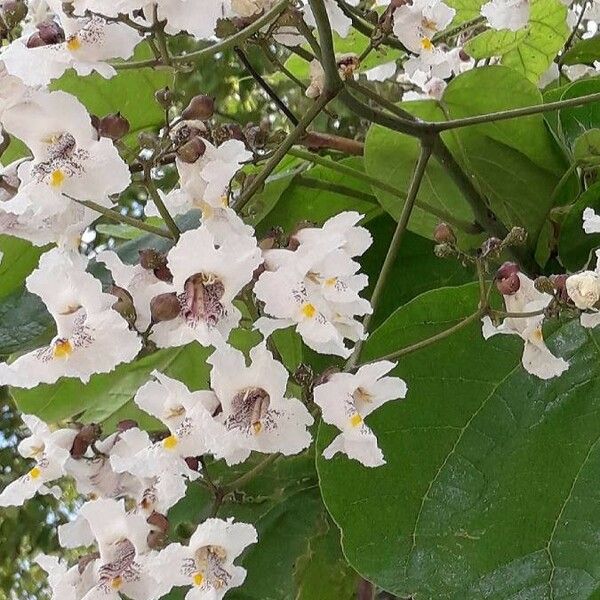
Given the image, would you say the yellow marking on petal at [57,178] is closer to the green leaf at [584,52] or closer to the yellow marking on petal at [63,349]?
the yellow marking on petal at [63,349]

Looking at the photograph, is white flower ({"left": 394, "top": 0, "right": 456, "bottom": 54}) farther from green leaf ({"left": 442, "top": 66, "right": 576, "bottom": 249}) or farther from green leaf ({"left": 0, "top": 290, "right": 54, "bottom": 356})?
green leaf ({"left": 0, "top": 290, "right": 54, "bottom": 356})

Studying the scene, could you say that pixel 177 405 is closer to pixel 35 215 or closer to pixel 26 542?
pixel 35 215

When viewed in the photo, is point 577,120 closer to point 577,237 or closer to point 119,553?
point 577,237

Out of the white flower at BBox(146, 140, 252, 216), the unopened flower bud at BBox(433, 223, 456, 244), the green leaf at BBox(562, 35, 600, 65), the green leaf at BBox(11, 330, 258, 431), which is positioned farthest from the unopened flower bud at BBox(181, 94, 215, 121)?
the green leaf at BBox(562, 35, 600, 65)

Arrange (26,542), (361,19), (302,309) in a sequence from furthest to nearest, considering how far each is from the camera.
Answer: (26,542) → (361,19) → (302,309)

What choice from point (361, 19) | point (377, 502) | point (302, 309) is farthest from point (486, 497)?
point (361, 19)

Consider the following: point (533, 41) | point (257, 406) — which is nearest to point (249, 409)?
point (257, 406)

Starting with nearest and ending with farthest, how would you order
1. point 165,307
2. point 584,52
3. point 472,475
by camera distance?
point 165,307 < point 472,475 < point 584,52
